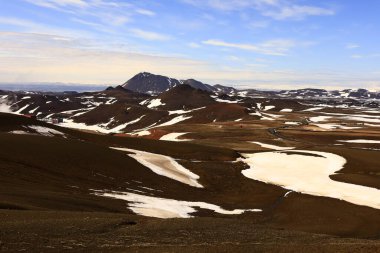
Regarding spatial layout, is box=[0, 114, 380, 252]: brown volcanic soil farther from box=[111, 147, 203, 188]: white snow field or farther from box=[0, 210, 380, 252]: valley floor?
box=[111, 147, 203, 188]: white snow field

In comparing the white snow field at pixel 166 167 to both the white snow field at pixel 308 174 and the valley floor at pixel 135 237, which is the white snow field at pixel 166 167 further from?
the valley floor at pixel 135 237

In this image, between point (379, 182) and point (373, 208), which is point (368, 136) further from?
point (373, 208)

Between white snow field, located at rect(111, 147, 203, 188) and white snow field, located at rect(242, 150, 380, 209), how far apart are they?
10058 millimetres

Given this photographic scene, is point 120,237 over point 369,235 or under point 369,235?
over

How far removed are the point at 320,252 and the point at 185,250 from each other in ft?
20.9

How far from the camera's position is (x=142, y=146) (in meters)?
77.5

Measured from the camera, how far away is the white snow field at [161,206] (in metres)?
37.1

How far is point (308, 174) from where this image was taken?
65.5 metres

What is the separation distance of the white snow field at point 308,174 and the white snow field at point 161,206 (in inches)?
546

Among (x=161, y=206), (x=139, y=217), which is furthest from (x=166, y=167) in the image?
(x=139, y=217)

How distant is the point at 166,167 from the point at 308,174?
74.4ft

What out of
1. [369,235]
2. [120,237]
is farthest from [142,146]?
[120,237]

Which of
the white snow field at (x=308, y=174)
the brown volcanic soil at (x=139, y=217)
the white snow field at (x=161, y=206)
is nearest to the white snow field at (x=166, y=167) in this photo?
the brown volcanic soil at (x=139, y=217)

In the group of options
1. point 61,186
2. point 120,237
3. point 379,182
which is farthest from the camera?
point 379,182
